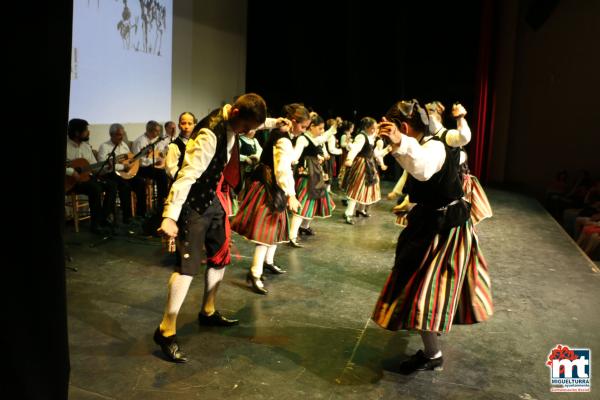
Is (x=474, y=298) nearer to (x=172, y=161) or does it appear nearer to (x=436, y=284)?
(x=436, y=284)

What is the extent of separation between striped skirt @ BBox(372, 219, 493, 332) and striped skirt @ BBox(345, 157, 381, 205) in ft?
12.3

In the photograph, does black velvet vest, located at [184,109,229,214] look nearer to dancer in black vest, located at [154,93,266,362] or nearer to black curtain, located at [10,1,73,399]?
dancer in black vest, located at [154,93,266,362]

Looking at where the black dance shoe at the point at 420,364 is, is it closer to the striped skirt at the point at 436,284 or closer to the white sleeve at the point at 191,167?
the striped skirt at the point at 436,284

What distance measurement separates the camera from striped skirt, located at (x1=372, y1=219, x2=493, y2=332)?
2443 millimetres

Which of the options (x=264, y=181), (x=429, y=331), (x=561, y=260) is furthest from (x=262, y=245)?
(x=561, y=260)

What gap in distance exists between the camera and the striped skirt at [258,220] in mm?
3760

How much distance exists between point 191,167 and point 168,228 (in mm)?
305

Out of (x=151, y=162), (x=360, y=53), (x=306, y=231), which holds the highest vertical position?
(x=360, y=53)

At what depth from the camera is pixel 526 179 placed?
425 inches

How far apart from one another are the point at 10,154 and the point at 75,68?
5141mm

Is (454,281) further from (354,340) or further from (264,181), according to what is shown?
(264,181)

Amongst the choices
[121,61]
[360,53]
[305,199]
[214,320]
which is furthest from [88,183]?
[360,53]

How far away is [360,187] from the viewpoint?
6348 mm

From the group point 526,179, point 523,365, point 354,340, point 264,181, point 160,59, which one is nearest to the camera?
point 523,365
